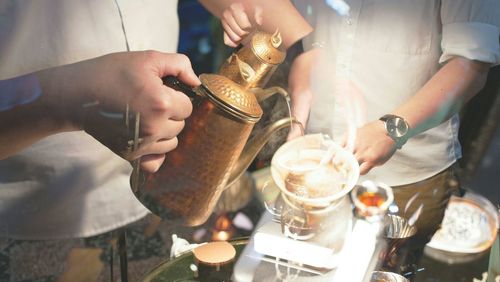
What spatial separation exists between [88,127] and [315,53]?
51cm

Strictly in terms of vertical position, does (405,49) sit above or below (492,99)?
above

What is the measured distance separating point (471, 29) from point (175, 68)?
1.99 feet

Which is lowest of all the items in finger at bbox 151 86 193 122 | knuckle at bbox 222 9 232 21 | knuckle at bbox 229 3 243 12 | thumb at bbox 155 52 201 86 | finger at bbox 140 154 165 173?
finger at bbox 140 154 165 173

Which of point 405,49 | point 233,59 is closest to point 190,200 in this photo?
point 233,59

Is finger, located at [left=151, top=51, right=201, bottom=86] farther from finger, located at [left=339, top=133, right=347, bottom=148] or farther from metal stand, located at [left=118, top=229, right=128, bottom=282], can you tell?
metal stand, located at [left=118, top=229, right=128, bottom=282]

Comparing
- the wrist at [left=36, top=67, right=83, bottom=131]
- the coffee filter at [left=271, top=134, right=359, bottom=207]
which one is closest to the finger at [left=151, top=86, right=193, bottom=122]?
the wrist at [left=36, top=67, right=83, bottom=131]

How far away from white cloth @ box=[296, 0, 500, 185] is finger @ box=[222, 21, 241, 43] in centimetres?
16

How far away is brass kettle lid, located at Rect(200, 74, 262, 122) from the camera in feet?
2.76

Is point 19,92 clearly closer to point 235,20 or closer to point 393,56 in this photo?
point 235,20

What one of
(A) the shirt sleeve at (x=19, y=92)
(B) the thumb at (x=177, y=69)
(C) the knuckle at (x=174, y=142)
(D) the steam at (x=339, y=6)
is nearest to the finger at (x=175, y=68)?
(B) the thumb at (x=177, y=69)

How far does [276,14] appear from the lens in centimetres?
96

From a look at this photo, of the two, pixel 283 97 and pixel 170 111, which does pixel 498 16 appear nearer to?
pixel 283 97

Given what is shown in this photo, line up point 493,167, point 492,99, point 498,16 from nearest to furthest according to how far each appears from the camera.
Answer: point 498,16 → point 492,99 → point 493,167

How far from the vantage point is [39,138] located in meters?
0.88
